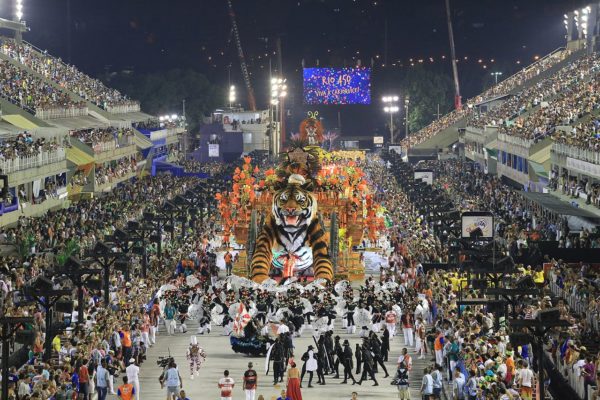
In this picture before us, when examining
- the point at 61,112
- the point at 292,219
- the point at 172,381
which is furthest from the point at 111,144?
the point at 172,381

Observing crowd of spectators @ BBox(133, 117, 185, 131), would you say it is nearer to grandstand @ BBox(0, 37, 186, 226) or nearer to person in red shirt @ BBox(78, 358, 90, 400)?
grandstand @ BBox(0, 37, 186, 226)

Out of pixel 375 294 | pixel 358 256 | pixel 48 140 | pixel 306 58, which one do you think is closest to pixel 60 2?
pixel 306 58

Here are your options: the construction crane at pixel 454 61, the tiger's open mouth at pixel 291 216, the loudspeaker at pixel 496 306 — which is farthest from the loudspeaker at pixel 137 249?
the construction crane at pixel 454 61

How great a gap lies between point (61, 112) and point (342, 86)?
83.5m

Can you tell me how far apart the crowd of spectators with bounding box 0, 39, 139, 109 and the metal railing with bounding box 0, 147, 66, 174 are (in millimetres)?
15937

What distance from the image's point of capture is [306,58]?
168625mm

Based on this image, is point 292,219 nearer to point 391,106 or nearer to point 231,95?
point 391,106

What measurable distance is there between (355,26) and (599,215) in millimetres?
120232

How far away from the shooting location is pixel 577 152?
5947 centimetres

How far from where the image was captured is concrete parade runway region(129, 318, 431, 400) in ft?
107

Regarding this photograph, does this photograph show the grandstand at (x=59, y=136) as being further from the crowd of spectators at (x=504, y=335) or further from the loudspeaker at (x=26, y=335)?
the loudspeaker at (x=26, y=335)

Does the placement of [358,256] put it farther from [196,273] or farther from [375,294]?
[375,294]

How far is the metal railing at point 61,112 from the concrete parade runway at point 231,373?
37952 mm

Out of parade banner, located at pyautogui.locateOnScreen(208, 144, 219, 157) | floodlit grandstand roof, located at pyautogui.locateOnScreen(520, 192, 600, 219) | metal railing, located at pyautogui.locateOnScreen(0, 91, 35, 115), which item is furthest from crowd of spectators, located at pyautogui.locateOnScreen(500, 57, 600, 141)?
parade banner, located at pyautogui.locateOnScreen(208, 144, 219, 157)
